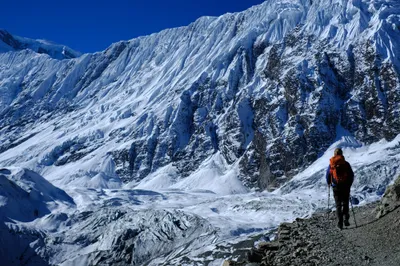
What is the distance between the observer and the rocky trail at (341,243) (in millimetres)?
13039

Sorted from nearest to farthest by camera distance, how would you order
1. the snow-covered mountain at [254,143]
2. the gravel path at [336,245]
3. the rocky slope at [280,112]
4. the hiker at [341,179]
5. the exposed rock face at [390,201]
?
1. the gravel path at [336,245]
2. the hiker at [341,179]
3. the exposed rock face at [390,201]
4. the snow-covered mountain at [254,143]
5. the rocky slope at [280,112]

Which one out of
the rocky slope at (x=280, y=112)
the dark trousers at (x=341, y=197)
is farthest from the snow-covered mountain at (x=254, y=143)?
the dark trousers at (x=341, y=197)

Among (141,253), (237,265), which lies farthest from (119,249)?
(237,265)

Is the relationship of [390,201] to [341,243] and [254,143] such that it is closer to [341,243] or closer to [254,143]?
[341,243]

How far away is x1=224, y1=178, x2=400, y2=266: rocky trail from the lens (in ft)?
42.8

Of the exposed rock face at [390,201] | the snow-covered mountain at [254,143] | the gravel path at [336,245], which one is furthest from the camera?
the snow-covered mountain at [254,143]

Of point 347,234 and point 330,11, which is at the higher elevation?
point 330,11

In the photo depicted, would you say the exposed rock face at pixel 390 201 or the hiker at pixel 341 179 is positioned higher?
the hiker at pixel 341 179

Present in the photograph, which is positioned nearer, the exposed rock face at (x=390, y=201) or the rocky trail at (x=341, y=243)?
the rocky trail at (x=341, y=243)

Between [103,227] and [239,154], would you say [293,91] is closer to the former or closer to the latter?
[239,154]

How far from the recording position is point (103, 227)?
348 ft

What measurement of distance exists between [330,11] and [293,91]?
169 feet

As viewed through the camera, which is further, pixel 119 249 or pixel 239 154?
pixel 239 154

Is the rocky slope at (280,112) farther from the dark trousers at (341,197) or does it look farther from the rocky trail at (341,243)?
the dark trousers at (341,197)
